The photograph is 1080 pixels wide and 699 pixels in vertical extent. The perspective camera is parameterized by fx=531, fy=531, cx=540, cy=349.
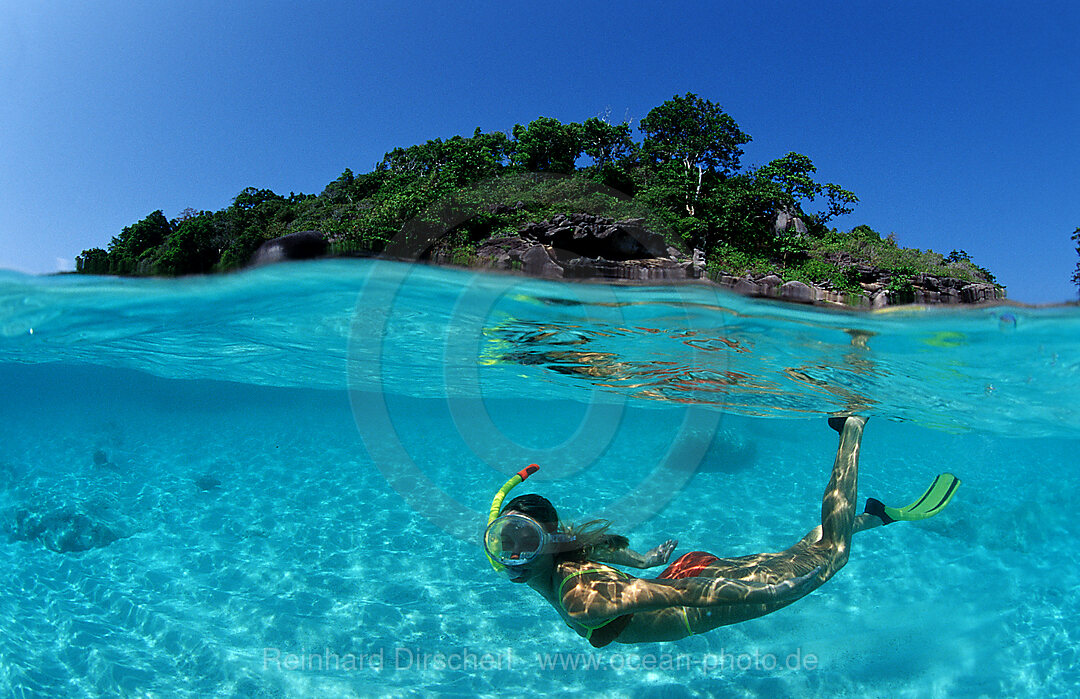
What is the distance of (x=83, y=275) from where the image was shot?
1030 centimetres

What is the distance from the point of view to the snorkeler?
3787mm

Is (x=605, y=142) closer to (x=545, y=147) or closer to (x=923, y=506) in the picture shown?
(x=545, y=147)

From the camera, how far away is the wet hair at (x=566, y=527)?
4066 millimetres

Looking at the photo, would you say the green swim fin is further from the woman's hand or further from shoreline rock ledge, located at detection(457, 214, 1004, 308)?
shoreline rock ledge, located at detection(457, 214, 1004, 308)

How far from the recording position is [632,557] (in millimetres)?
4504

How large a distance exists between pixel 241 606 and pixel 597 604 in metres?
8.35

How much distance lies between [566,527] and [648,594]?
78cm

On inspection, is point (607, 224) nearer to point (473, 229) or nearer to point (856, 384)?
point (473, 229)

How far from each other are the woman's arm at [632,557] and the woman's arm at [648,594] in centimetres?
43

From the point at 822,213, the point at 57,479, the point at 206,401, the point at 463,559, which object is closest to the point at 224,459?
the point at 57,479

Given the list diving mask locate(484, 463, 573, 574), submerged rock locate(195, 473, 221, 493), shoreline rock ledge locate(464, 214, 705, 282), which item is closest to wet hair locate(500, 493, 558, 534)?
diving mask locate(484, 463, 573, 574)

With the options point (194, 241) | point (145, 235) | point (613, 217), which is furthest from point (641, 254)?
point (145, 235)

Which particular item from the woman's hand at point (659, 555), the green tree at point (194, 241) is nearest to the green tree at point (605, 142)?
the green tree at point (194, 241)

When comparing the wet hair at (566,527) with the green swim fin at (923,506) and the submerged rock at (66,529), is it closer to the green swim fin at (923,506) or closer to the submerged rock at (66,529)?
the green swim fin at (923,506)
